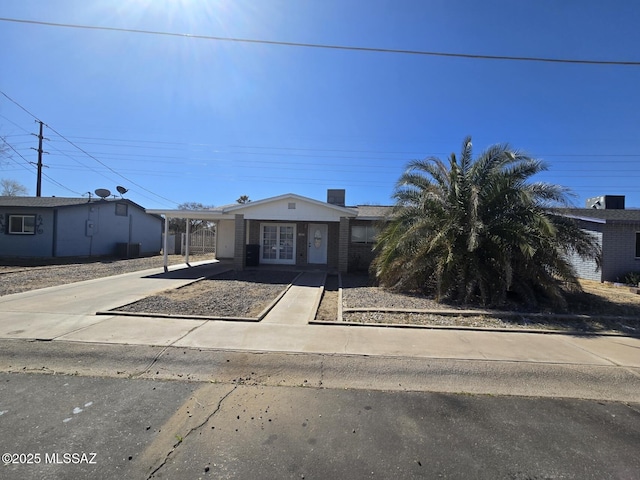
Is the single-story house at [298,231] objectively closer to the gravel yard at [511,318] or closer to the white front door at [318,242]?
the white front door at [318,242]

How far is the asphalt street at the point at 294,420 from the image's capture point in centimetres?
270

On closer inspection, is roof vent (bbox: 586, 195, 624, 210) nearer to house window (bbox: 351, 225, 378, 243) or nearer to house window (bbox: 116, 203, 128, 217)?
house window (bbox: 351, 225, 378, 243)

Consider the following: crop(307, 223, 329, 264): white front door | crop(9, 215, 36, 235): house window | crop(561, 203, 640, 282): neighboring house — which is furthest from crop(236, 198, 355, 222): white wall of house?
crop(9, 215, 36, 235): house window

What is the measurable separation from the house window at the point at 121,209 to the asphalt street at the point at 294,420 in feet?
77.2

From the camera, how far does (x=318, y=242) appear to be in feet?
57.5

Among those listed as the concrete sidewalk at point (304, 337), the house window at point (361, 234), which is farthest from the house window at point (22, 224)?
the house window at point (361, 234)

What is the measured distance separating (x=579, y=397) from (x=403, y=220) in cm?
697

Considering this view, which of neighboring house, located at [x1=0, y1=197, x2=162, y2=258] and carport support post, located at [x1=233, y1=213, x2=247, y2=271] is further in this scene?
neighboring house, located at [x1=0, y1=197, x2=162, y2=258]

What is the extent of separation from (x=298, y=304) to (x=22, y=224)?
21254mm

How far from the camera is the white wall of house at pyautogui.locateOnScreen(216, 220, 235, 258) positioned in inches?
820

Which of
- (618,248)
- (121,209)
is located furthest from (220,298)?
(121,209)

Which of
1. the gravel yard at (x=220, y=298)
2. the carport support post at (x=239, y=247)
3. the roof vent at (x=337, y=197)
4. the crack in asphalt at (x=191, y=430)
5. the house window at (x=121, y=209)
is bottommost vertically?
the crack in asphalt at (x=191, y=430)

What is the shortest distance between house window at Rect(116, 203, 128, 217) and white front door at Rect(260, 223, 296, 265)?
47.0 feet

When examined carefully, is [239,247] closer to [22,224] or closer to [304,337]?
[304,337]
